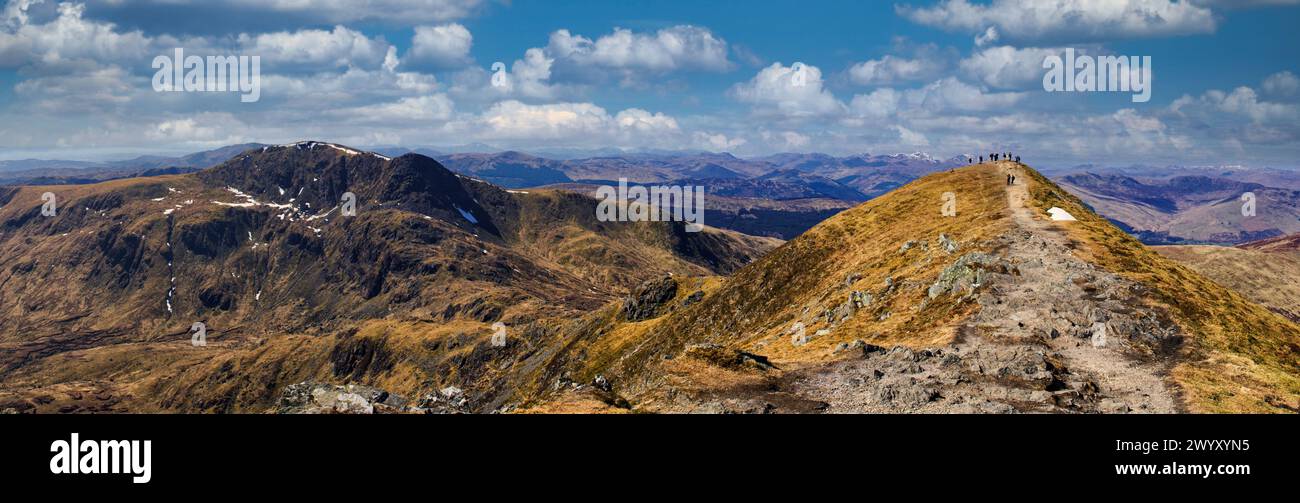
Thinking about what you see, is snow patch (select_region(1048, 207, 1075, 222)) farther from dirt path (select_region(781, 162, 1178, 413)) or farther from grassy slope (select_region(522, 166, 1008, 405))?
dirt path (select_region(781, 162, 1178, 413))

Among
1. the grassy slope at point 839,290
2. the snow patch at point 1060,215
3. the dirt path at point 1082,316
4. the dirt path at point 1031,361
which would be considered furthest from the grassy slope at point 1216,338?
the grassy slope at point 839,290

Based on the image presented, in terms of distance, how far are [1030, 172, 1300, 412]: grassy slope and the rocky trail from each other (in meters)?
1.96

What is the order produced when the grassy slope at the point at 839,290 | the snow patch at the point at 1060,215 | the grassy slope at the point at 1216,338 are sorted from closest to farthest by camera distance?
the grassy slope at the point at 1216,338
the grassy slope at the point at 839,290
the snow patch at the point at 1060,215

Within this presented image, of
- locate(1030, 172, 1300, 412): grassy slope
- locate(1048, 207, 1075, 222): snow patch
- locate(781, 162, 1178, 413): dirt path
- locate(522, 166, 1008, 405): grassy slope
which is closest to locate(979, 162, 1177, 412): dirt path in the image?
locate(781, 162, 1178, 413): dirt path

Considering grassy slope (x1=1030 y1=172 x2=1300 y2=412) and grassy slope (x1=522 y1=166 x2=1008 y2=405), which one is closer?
grassy slope (x1=1030 y1=172 x2=1300 y2=412)

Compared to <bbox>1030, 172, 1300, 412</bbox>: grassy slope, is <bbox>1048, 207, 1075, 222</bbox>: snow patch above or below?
above

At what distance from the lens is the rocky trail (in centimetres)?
4859

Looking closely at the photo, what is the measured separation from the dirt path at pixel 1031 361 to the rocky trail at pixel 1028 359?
0.08 metres

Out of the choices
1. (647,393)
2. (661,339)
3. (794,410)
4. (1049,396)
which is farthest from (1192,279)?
(661,339)

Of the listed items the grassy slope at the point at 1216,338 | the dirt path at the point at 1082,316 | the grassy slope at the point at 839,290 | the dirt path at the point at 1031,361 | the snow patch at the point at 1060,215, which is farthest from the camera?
the snow patch at the point at 1060,215

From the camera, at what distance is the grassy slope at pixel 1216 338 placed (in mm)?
46500

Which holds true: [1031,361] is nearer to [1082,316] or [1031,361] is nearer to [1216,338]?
[1082,316]

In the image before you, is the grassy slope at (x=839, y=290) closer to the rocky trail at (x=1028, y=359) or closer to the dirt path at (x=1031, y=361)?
the rocky trail at (x=1028, y=359)

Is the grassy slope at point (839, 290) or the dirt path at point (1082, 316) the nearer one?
the dirt path at point (1082, 316)
